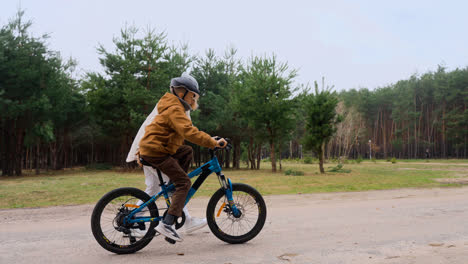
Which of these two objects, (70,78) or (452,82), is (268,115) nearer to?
(70,78)

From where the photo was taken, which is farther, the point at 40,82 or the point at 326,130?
the point at 40,82

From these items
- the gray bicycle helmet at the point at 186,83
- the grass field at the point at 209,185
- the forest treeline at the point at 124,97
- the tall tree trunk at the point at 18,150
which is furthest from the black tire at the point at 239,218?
the tall tree trunk at the point at 18,150

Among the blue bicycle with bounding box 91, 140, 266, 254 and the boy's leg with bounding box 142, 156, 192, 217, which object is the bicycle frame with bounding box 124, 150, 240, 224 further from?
the boy's leg with bounding box 142, 156, 192, 217

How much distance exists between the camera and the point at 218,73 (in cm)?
3078

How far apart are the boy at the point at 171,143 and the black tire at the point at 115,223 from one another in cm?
28

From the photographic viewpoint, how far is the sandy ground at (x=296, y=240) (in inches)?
138

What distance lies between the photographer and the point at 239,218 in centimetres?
416

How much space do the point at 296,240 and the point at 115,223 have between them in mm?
2129

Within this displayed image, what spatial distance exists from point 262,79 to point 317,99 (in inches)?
168

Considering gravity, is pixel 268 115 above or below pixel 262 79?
below

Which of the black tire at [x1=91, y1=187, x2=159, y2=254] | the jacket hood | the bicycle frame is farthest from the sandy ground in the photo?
the jacket hood

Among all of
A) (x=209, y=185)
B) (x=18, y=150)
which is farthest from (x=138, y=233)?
(x=18, y=150)

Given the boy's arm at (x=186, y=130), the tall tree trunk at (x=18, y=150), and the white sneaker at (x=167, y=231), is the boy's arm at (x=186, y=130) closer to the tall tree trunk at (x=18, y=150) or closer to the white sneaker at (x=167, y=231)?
the white sneaker at (x=167, y=231)

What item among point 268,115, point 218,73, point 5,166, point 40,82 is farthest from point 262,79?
point 5,166
